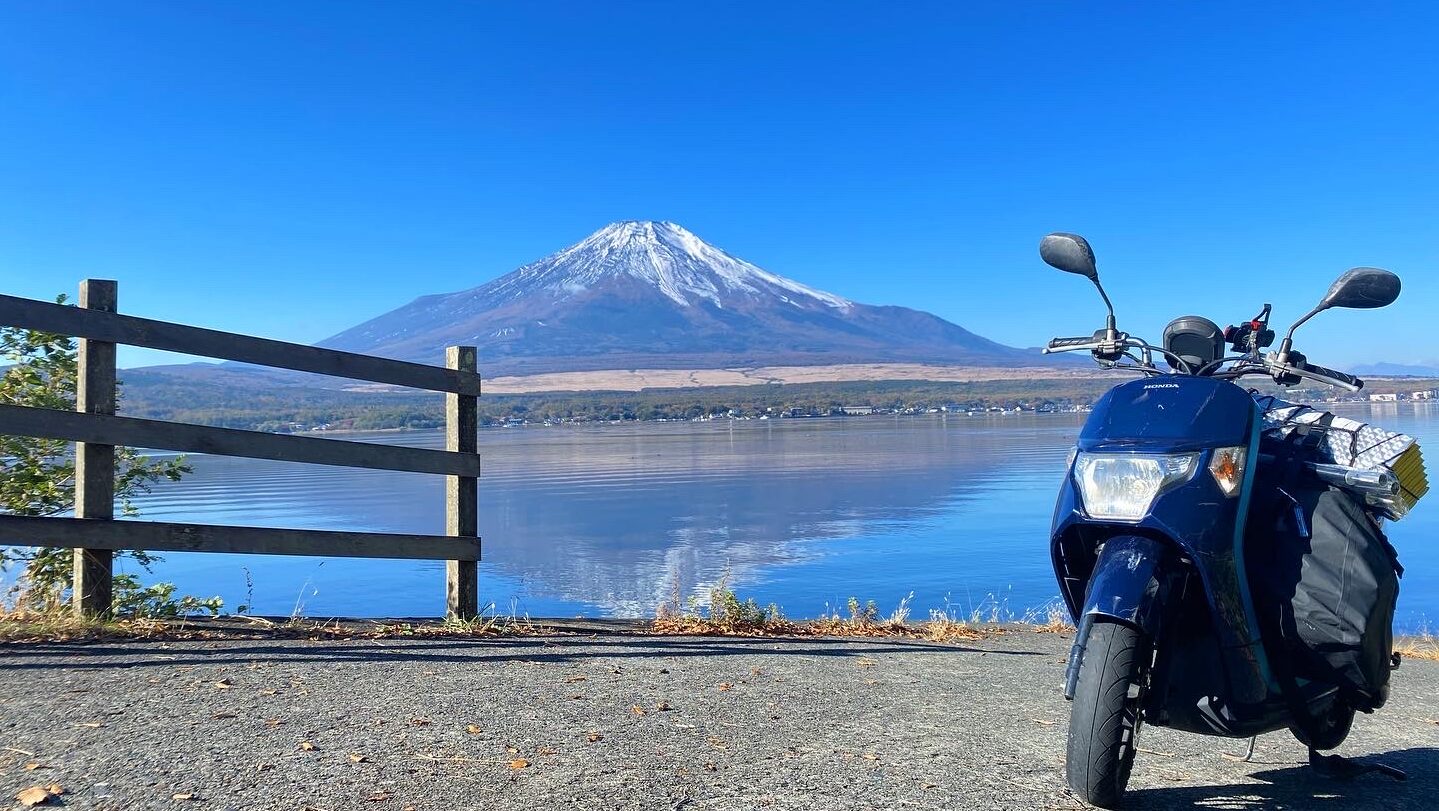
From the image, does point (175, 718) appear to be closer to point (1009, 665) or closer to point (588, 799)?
point (588, 799)

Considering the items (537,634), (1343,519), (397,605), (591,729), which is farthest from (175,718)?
(397,605)

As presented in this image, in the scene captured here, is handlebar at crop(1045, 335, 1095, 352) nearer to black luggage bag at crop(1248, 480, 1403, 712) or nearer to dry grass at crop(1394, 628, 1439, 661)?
black luggage bag at crop(1248, 480, 1403, 712)

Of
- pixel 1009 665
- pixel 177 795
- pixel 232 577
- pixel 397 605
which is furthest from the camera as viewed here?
pixel 232 577

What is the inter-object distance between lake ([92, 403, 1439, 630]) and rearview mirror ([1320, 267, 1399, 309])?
4.65m

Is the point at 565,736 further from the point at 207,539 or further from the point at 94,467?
the point at 94,467

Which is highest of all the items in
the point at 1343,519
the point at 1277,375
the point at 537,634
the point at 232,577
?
the point at 1277,375

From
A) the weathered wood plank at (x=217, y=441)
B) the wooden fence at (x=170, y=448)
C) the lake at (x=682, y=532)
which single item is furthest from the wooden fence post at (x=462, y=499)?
the lake at (x=682, y=532)

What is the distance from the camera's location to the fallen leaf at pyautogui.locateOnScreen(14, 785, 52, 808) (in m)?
2.79

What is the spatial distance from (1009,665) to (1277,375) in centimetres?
240

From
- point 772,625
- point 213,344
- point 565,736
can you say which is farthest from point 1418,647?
point 213,344

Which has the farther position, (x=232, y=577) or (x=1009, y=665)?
(x=232, y=577)

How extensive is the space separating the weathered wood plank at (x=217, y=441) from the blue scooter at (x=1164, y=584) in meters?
3.32

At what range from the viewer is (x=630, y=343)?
195875mm

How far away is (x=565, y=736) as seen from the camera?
366cm
